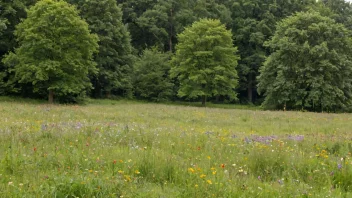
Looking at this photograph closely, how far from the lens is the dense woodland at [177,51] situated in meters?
32.2

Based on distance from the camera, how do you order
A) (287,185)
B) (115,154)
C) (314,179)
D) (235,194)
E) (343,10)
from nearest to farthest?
1. (235,194)
2. (287,185)
3. (314,179)
4. (115,154)
5. (343,10)

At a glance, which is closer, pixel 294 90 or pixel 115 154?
pixel 115 154

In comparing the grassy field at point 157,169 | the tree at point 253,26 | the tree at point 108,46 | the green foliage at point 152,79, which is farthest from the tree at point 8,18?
the tree at point 253,26

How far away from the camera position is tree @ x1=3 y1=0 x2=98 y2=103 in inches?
1220

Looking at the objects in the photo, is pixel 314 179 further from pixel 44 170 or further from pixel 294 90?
pixel 294 90

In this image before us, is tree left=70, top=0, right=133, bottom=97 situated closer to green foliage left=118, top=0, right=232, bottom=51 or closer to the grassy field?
green foliage left=118, top=0, right=232, bottom=51

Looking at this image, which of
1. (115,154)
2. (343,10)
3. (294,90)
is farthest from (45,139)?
(343,10)

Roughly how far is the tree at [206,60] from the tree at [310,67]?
19.2 feet

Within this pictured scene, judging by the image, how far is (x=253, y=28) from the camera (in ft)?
198

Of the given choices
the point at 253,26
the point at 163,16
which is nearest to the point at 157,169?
the point at 163,16

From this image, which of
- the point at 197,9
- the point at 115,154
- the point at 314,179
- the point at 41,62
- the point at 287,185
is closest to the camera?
the point at 287,185

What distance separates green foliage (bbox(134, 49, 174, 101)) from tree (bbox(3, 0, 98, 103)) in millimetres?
17160

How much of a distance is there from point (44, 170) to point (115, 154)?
1.57 m

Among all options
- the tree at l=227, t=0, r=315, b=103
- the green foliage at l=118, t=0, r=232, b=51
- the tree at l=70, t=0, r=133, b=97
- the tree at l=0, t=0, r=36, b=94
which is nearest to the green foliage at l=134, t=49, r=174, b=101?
the tree at l=70, t=0, r=133, b=97
